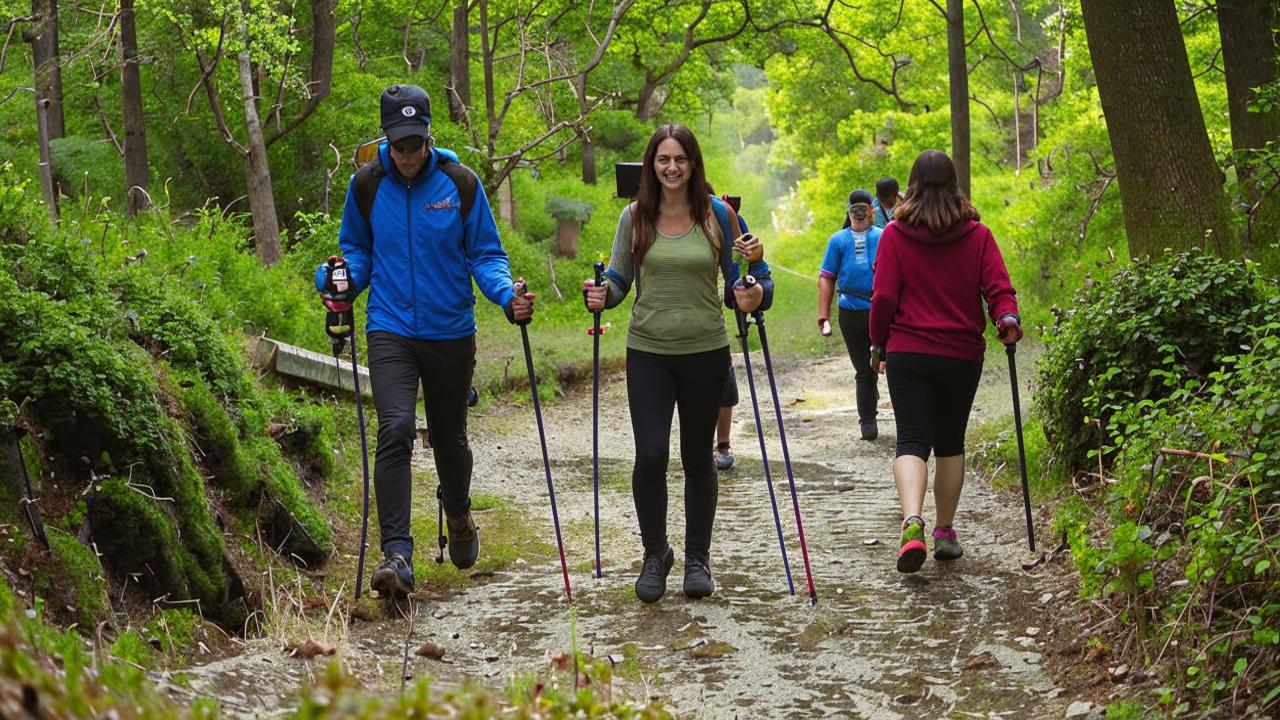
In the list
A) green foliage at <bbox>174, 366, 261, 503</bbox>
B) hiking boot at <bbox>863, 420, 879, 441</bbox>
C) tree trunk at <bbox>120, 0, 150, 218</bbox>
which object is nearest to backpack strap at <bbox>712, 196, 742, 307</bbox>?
green foliage at <bbox>174, 366, 261, 503</bbox>

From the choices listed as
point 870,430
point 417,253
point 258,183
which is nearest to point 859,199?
point 870,430

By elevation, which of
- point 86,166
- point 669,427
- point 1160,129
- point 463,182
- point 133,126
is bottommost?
point 669,427

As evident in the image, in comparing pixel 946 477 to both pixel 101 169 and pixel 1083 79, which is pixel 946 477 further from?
pixel 1083 79

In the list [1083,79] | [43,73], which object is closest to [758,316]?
[43,73]

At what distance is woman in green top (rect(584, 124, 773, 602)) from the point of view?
6723 mm

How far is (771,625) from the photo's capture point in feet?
21.2

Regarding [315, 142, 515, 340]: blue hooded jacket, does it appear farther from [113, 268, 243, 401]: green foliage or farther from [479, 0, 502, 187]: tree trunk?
[479, 0, 502, 187]: tree trunk

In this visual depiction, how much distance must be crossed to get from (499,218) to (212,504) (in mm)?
24389

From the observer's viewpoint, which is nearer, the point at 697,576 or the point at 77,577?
the point at 77,577

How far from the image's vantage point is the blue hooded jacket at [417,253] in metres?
6.72

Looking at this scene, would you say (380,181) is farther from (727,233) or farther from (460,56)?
(460,56)

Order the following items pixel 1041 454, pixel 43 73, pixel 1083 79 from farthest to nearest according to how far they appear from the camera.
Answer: pixel 1083 79 < pixel 43 73 < pixel 1041 454

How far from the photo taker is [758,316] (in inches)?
283

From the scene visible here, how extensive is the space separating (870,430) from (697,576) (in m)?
5.73
